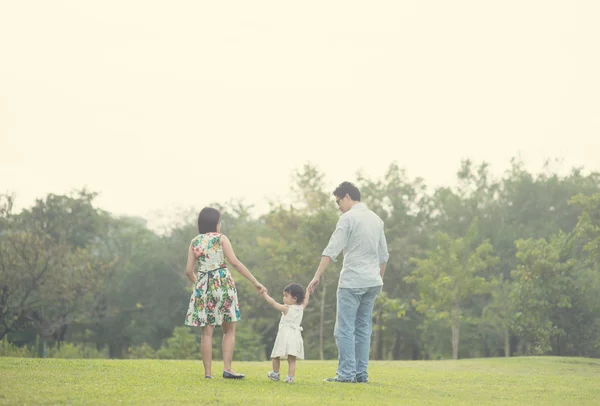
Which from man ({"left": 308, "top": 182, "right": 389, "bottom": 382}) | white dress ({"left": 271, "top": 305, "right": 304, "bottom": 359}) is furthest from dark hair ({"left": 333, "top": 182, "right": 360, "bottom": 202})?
white dress ({"left": 271, "top": 305, "right": 304, "bottom": 359})

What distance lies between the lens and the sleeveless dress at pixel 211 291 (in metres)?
9.12

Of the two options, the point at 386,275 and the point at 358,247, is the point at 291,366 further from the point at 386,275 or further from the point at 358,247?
the point at 386,275

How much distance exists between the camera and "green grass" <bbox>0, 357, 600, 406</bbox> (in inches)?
285

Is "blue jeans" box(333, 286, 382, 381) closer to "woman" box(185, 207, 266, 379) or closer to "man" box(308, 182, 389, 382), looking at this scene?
"man" box(308, 182, 389, 382)

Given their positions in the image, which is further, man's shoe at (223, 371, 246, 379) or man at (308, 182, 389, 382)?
man at (308, 182, 389, 382)

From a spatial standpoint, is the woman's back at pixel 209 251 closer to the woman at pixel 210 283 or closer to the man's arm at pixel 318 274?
the woman at pixel 210 283

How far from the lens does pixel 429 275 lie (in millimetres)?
36469

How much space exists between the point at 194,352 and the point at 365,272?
32.3 metres

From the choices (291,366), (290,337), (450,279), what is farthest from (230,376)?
(450,279)

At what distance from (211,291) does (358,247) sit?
87.5 inches

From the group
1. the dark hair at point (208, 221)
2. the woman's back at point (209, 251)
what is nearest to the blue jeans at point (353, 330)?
the woman's back at point (209, 251)

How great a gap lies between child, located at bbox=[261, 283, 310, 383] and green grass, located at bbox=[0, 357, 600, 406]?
0.93ft

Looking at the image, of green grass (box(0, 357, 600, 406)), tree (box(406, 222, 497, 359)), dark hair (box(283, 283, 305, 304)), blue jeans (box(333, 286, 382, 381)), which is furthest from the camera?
tree (box(406, 222, 497, 359))

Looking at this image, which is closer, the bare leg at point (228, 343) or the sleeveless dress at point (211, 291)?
the sleeveless dress at point (211, 291)
